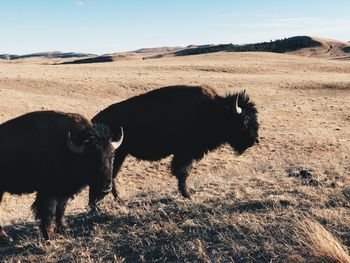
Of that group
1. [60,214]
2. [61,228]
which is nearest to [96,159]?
[60,214]

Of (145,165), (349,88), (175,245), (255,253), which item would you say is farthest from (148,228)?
(349,88)

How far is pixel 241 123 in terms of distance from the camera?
1020 centimetres

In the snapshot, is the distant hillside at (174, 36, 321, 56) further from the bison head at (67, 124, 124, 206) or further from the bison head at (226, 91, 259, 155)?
the bison head at (67, 124, 124, 206)

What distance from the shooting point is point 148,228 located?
6289 mm

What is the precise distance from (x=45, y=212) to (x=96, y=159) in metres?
1.17

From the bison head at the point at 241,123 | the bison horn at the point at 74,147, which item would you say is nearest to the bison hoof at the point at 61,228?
the bison horn at the point at 74,147

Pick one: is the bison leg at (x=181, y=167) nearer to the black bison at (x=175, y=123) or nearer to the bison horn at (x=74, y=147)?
the black bison at (x=175, y=123)

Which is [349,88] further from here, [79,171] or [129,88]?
[79,171]

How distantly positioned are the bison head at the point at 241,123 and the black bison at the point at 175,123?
Result: 0.01 metres

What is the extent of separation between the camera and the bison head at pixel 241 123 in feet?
33.2

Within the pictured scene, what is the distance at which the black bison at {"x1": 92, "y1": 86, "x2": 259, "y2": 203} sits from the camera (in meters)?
9.74

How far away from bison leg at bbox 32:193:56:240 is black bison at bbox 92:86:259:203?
8.54 ft

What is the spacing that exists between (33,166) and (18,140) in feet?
1.74

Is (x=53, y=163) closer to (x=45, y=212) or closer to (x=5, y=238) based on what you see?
(x=45, y=212)
